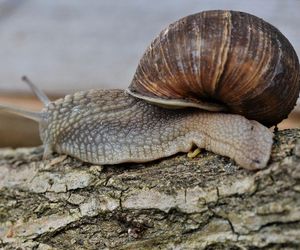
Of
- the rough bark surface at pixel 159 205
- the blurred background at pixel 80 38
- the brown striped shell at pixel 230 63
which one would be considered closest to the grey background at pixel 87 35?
the blurred background at pixel 80 38

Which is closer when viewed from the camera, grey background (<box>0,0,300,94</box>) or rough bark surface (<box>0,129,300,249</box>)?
rough bark surface (<box>0,129,300,249</box>)

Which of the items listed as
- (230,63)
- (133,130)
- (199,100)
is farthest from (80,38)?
(230,63)

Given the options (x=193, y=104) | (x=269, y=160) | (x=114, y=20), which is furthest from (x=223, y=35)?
(x=114, y=20)

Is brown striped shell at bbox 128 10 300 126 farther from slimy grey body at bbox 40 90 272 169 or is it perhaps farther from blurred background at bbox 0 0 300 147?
blurred background at bbox 0 0 300 147

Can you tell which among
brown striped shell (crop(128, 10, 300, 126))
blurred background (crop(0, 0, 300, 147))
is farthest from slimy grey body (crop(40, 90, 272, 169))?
blurred background (crop(0, 0, 300, 147))

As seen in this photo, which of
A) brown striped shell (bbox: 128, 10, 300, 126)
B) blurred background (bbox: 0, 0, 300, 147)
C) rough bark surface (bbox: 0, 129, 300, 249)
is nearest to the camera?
rough bark surface (bbox: 0, 129, 300, 249)

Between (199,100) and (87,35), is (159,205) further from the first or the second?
(87,35)

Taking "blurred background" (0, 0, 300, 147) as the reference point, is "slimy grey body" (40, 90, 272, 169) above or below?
below
